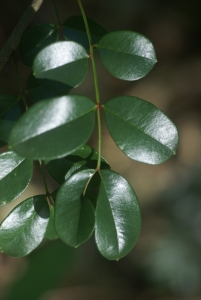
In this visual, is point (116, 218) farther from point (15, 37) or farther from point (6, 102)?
point (15, 37)

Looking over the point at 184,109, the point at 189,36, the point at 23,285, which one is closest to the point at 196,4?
the point at 189,36

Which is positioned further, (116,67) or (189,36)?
(189,36)

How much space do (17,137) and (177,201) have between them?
1766mm

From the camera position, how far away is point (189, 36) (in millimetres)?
2094

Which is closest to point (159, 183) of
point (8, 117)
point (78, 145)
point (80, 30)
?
point (80, 30)

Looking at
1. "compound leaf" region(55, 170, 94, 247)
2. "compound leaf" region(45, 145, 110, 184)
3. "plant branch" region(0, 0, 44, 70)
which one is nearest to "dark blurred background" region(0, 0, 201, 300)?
"plant branch" region(0, 0, 44, 70)

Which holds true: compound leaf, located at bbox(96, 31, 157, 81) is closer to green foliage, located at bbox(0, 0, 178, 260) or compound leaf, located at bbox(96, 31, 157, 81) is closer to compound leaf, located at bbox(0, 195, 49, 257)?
green foliage, located at bbox(0, 0, 178, 260)

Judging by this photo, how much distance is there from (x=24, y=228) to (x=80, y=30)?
468mm

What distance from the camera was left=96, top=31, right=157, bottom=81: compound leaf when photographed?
30.9 inches

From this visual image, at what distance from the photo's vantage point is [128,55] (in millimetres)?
793

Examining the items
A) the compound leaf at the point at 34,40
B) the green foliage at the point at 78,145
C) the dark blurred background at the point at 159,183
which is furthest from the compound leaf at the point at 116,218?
the dark blurred background at the point at 159,183

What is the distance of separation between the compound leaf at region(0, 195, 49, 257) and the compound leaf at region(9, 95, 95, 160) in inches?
10.2

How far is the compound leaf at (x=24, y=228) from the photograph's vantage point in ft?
2.69

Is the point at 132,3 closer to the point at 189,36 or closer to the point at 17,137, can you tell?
the point at 189,36
